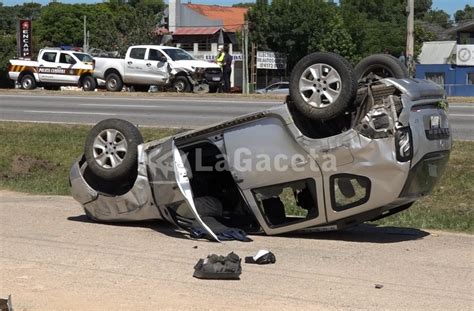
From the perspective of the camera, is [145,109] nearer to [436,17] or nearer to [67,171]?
[67,171]

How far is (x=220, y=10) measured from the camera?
88062 millimetres

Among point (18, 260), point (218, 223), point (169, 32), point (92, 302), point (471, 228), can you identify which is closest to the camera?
point (92, 302)

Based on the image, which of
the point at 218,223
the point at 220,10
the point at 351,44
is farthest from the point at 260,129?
the point at 220,10

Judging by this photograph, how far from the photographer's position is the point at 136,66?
31078mm

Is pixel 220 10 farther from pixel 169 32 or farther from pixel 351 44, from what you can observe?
pixel 351 44

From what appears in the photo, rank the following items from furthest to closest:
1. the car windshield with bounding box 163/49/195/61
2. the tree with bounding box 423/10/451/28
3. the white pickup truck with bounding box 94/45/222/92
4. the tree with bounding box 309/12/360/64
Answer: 1. the tree with bounding box 423/10/451/28
2. the tree with bounding box 309/12/360/64
3. the car windshield with bounding box 163/49/195/61
4. the white pickup truck with bounding box 94/45/222/92

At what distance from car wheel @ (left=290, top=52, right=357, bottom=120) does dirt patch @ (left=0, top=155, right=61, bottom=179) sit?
283 inches

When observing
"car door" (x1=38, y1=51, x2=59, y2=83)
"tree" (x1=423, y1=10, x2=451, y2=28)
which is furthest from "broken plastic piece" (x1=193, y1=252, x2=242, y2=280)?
A: "tree" (x1=423, y1=10, x2=451, y2=28)

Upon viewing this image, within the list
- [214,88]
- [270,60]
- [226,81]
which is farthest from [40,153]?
[270,60]

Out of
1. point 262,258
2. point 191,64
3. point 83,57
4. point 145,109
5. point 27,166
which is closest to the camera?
point 262,258

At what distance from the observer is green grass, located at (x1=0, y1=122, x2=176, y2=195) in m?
12.8

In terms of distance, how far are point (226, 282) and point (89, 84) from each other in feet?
91.3

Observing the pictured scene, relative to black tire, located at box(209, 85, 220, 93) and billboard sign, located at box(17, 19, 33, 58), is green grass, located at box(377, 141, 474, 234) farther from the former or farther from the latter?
billboard sign, located at box(17, 19, 33, 58)

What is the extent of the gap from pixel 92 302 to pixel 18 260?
5.31ft
